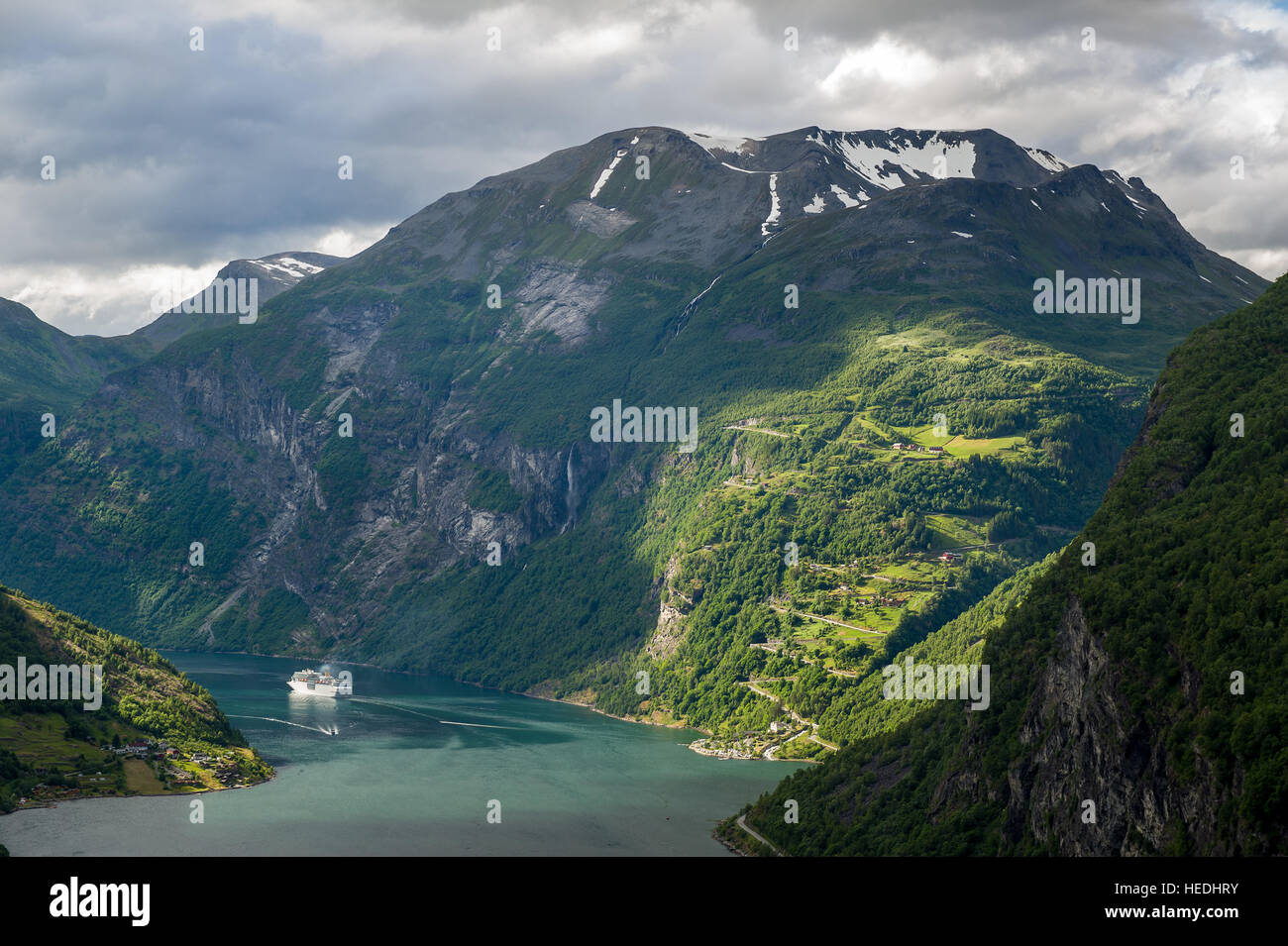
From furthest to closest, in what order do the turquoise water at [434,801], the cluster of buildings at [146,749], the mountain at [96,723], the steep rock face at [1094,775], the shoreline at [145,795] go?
1. the cluster of buildings at [146,749]
2. the mountain at [96,723]
3. the shoreline at [145,795]
4. the turquoise water at [434,801]
5. the steep rock face at [1094,775]

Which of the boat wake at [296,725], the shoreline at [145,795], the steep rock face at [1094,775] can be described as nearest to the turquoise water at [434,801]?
the boat wake at [296,725]

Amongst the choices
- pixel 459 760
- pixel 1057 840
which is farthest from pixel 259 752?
pixel 1057 840

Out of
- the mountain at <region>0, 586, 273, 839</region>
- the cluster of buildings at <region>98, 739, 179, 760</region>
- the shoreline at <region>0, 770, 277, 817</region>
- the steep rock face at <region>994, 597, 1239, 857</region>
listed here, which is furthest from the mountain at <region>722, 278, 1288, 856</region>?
the cluster of buildings at <region>98, 739, 179, 760</region>

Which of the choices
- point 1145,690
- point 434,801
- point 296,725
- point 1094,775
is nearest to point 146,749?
point 434,801

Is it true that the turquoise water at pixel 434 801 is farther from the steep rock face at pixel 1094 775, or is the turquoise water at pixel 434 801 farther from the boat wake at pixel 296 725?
the steep rock face at pixel 1094 775

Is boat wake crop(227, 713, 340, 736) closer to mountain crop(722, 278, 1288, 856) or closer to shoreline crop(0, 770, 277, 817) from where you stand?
shoreline crop(0, 770, 277, 817)
